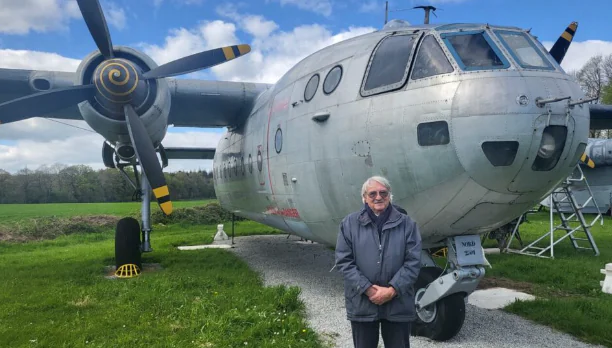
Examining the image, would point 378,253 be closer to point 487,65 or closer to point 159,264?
point 487,65

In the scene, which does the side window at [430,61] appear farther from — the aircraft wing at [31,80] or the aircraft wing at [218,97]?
the aircraft wing at [31,80]

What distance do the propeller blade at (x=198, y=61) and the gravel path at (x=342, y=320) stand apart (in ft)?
15.6

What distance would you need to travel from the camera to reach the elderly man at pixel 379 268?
3145 mm

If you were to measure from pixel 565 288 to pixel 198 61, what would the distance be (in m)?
8.77

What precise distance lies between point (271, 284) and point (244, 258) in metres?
3.92

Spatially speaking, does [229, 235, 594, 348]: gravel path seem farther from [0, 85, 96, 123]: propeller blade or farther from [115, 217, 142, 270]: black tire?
[0, 85, 96, 123]: propeller blade

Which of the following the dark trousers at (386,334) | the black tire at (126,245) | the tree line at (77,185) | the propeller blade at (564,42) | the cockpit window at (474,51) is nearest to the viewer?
the dark trousers at (386,334)

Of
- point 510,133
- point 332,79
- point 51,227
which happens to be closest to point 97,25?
point 332,79

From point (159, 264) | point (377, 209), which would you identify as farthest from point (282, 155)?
point (159, 264)

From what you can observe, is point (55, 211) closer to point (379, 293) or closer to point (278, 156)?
point (278, 156)

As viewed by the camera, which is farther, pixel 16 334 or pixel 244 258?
pixel 244 258

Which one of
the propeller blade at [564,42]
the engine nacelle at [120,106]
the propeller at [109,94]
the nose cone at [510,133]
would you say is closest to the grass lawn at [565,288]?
the nose cone at [510,133]

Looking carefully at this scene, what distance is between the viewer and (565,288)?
331 inches

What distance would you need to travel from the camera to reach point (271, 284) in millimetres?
8734
